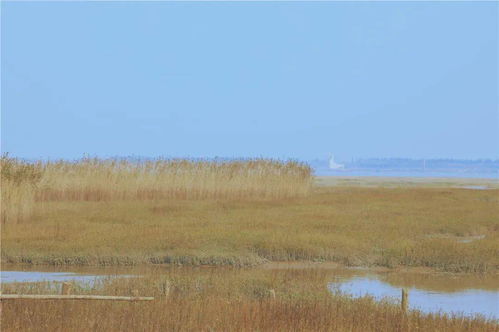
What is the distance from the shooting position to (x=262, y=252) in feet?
71.4

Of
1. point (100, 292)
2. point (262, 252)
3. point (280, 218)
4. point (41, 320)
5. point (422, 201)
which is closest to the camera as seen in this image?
point (41, 320)

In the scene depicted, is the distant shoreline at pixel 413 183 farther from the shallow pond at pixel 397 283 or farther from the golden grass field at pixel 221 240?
the shallow pond at pixel 397 283

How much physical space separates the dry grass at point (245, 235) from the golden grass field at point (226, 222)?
3cm

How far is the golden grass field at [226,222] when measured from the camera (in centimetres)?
2138

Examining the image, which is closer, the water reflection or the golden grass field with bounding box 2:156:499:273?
the water reflection

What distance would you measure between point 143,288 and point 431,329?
18.6 feet

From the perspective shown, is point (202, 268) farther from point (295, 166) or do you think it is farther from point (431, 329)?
point (295, 166)

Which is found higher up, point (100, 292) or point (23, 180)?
point (23, 180)

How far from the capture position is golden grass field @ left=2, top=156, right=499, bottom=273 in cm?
2138

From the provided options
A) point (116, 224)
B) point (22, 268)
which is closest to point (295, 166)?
point (116, 224)

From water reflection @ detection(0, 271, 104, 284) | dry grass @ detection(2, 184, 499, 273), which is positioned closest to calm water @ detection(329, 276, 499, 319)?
dry grass @ detection(2, 184, 499, 273)

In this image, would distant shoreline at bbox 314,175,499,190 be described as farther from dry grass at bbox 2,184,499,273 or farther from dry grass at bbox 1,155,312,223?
dry grass at bbox 2,184,499,273

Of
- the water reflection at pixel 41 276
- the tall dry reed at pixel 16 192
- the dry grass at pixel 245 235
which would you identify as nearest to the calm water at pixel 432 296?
the dry grass at pixel 245 235

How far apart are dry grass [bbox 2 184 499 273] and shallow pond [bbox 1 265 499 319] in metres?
0.89
